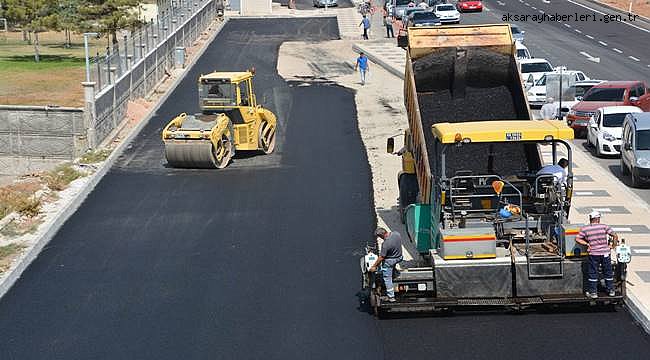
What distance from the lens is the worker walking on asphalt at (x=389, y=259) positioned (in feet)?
59.0

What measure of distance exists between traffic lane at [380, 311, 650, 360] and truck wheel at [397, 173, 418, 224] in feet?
17.2

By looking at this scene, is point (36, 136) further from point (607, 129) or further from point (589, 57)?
point (589, 57)

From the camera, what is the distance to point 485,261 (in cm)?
1800

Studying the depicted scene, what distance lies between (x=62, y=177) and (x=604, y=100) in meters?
19.4

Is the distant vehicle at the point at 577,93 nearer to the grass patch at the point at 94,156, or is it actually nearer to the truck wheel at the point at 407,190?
the grass patch at the point at 94,156

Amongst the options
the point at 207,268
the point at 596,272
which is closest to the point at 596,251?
the point at 596,272

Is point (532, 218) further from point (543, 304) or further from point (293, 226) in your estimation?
point (293, 226)

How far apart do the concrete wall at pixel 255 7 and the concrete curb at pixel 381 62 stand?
18279 millimetres

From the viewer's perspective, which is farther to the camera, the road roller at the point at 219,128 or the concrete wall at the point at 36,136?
the concrete wall at the point at 36,136

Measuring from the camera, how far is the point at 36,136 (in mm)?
37875

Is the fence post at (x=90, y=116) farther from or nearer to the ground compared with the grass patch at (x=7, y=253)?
farther from the ground

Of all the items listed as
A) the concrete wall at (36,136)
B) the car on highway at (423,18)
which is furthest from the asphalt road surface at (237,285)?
the car on highway at (423,18)

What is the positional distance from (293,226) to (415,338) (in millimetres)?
7698

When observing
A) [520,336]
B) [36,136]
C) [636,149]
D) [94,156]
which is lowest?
[36,136]
